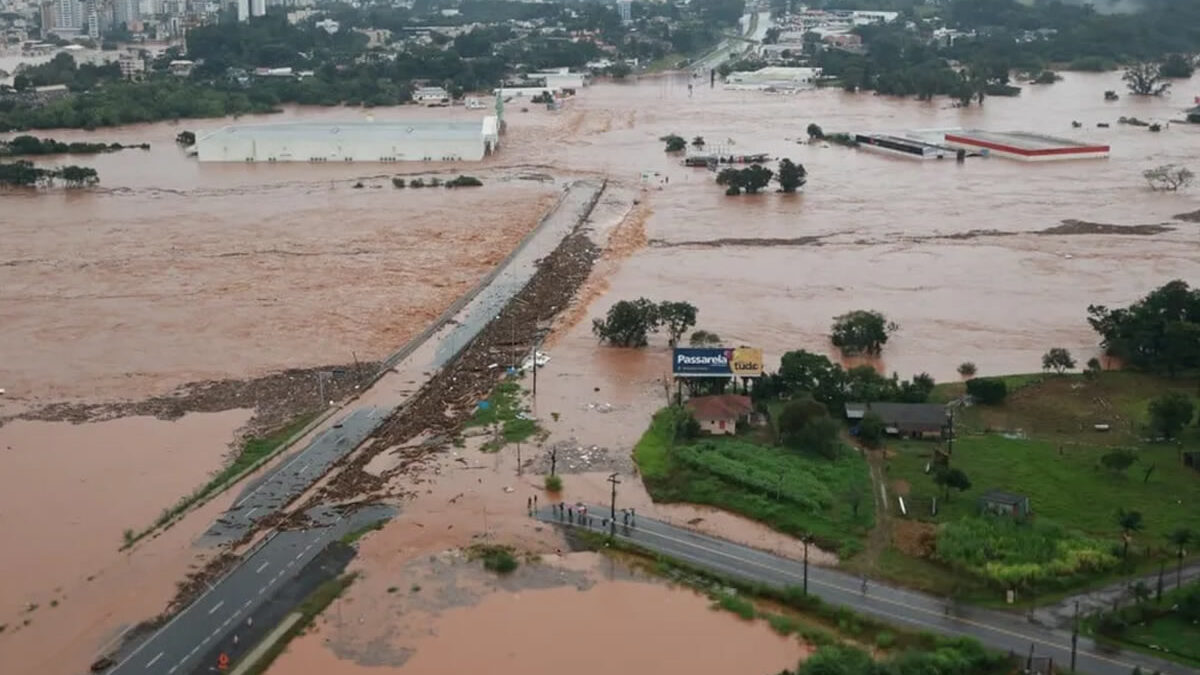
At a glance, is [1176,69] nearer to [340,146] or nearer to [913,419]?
[340,146]

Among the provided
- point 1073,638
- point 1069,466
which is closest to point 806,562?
point 1073,638

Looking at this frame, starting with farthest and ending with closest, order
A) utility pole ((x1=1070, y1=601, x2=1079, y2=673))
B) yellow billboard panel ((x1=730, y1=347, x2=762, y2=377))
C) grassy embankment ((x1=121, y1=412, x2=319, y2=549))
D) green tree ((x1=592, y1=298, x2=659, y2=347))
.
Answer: green tree ((x1=592, y1=298, x2=659, y2=347)), yellow billboard panel ((x1=730, y1=347, x2=762, y2=377)), grassy embankment ((x1=121, y1=412, x2=319, y2=549)), utility pole ((x1=1070, y1=601, x2=1079, y2=673))

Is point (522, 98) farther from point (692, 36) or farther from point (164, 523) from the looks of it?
point (164, 523)

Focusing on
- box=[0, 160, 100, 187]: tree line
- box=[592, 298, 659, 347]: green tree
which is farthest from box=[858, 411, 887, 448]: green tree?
box=[0, 160, 100, 187]: tree line

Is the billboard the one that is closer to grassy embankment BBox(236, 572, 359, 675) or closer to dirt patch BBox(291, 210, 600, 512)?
dirt patch BBox(291, 210, 600, 512)

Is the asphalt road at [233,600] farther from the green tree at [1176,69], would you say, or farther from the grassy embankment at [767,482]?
the green tree at [1176,69]

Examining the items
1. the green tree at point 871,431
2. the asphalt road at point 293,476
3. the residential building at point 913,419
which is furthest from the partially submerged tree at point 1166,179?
the asphalt road at point 293,476

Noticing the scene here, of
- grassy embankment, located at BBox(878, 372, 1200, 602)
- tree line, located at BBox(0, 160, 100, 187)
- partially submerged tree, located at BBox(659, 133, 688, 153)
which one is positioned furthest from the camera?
partially submerged tree, located at BBox(659, 133, 688, 153)

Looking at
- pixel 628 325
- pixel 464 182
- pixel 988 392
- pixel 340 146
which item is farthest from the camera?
pixel 340 146
